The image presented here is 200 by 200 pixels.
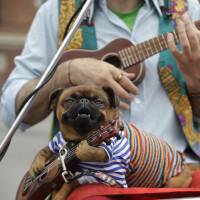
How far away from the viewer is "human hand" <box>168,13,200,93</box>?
2125 mm

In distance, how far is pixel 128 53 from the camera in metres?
2.34

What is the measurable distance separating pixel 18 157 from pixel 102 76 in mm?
3150

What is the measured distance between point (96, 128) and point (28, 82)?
57cm

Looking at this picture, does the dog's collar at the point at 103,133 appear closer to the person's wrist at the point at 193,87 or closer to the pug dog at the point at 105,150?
the pug dog at the point at 105,150

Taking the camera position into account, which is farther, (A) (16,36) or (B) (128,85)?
(A) (16,36)

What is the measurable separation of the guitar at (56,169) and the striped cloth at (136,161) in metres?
0.03

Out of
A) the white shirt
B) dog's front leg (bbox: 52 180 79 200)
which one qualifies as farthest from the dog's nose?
the white shirt

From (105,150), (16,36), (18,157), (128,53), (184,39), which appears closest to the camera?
(105,150)

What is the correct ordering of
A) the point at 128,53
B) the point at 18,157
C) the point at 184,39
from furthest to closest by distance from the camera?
the point at 18,157 → the point at 128,53 → the point at 184,39

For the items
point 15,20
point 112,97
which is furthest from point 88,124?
point 15,20

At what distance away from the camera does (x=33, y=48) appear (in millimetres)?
2447

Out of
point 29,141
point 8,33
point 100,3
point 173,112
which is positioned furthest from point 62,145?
point 8,33

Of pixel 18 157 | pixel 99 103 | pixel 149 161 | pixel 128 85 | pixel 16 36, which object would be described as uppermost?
pixel 99 103

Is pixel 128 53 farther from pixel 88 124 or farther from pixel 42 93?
pixel 88 124
